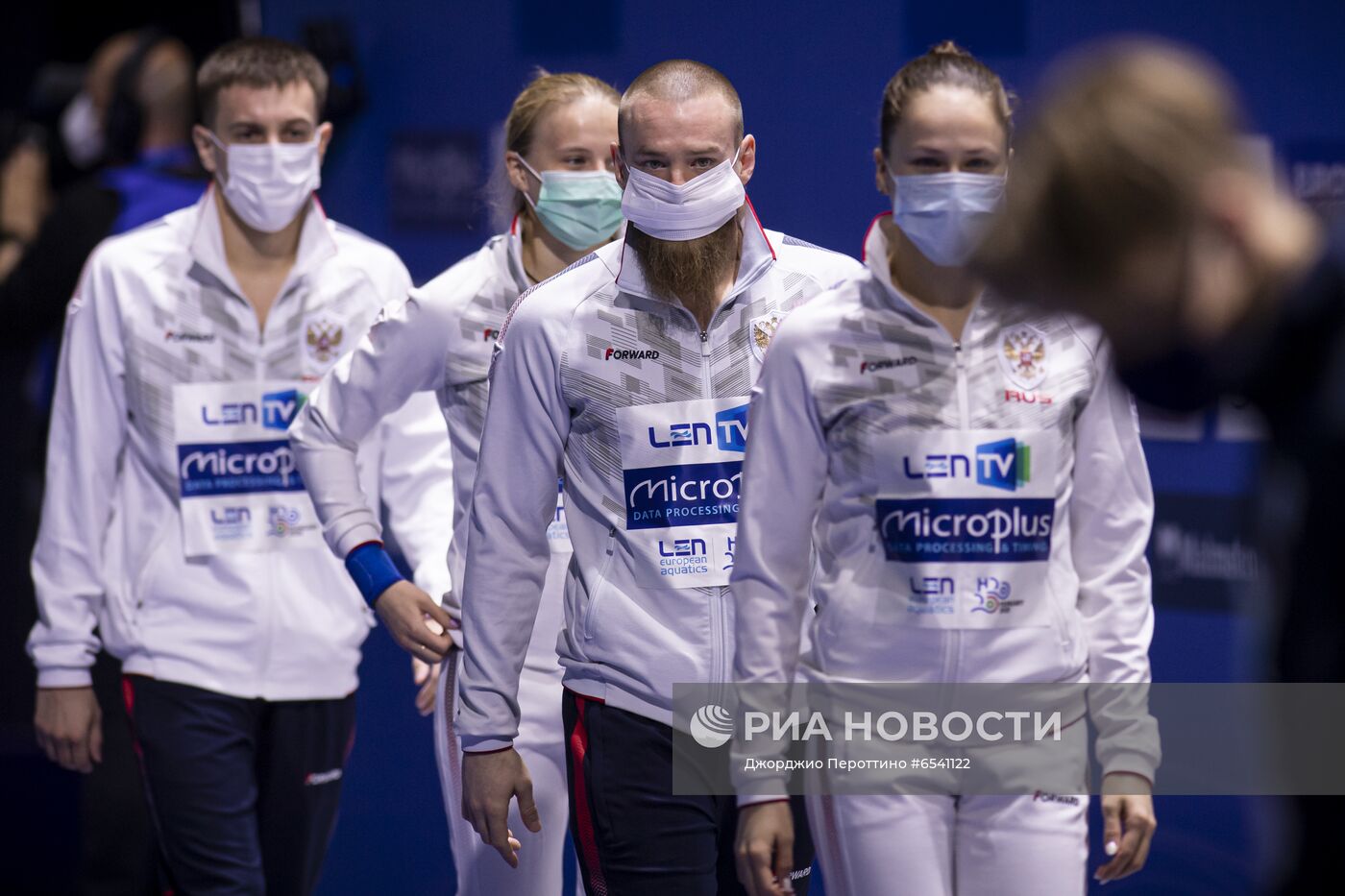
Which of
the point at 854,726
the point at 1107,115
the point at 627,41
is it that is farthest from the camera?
the point at 627,41

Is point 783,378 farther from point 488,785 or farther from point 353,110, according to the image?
point 353,110

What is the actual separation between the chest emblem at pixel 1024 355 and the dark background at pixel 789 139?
114 cm

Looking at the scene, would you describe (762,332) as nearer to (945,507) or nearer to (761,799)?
(945,507)

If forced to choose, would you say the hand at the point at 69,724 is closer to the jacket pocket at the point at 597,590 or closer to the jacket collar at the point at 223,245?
the jacket collar at the point at 223,245

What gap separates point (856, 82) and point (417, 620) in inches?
70.0

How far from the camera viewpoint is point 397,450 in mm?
3961

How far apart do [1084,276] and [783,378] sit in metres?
0.98

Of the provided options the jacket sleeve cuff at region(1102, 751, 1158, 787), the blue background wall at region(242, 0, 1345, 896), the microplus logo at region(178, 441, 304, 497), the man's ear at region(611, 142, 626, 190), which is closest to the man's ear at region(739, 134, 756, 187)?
the man's ear at region(611, 142, 626, 190)

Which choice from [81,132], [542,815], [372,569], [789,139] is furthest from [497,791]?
[81,132]

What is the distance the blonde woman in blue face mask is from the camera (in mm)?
3398

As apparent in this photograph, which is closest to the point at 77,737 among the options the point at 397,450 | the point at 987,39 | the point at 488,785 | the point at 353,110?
the point at 397,450

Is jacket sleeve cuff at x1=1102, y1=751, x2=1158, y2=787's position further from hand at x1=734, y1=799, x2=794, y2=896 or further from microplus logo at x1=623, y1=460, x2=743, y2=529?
microplus logo at x1=623, y1=460, x2=743, y2=529

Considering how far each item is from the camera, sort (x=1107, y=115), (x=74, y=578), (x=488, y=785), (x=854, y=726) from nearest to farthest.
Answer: (x=1107, y=115), (x=854, y=726), (x=488, y=785), (x=74, y=578)

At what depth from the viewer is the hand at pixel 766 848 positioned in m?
2.58
